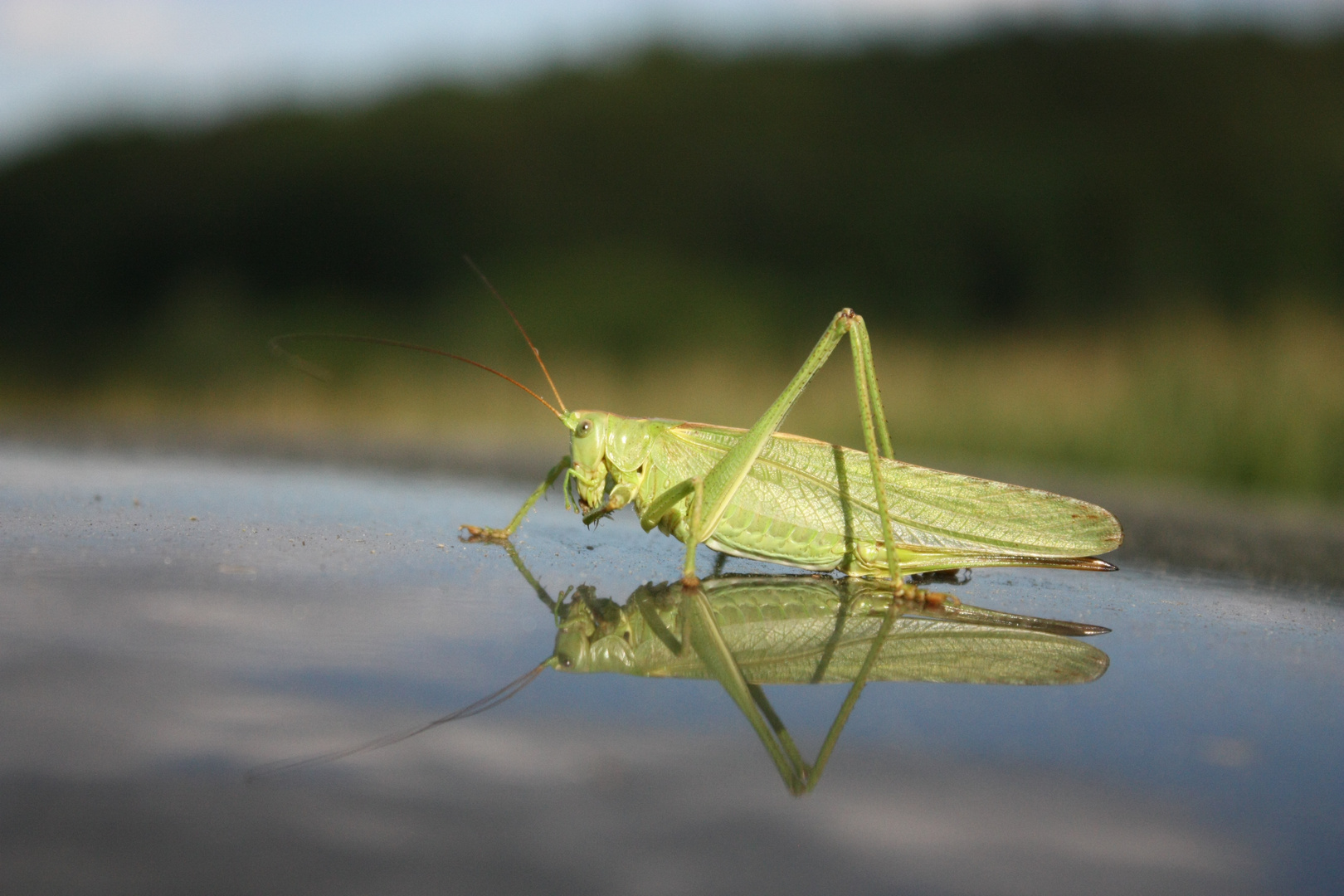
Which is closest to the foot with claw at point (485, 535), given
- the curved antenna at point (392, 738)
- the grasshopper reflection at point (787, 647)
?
A: the grasshopper reflection at point (787, 647)

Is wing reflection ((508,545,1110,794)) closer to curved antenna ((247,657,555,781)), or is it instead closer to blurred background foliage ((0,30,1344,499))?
curved antenna ((247,657,555,781))

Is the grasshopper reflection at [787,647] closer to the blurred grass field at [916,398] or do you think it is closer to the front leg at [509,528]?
the front leg at [509,528]

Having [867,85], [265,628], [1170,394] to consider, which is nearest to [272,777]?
[265,628]

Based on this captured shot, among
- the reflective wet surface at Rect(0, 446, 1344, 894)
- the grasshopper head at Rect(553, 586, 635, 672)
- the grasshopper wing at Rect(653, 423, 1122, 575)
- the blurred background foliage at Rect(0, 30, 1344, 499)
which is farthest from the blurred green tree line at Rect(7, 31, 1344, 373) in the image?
the reflective wet surface at Rect(0, 446, 1344, 894)

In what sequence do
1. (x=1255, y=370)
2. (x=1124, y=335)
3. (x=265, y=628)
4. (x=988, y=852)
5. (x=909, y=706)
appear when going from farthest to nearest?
1. (x=1124, y=335)
2. (x=1255, y=370)
3. (x=265, y=628)
4. (x=909, y=706)
5. (x=988, y=852)

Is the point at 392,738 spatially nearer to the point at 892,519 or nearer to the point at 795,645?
the point at 795,645

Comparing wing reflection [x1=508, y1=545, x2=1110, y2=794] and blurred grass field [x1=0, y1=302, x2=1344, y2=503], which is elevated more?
blurred grass field [x1=0, y1=302, x2=1344, y2=503]

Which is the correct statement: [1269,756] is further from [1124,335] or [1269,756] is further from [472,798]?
[1124,335]
